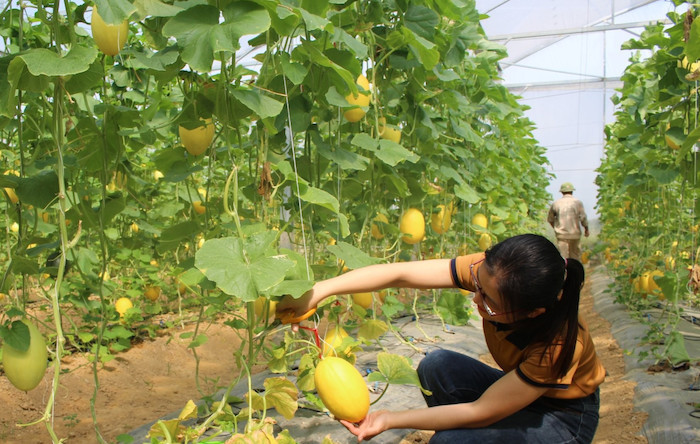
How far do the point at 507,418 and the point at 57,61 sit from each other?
1.28m

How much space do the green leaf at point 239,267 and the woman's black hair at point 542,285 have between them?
20.4 inches

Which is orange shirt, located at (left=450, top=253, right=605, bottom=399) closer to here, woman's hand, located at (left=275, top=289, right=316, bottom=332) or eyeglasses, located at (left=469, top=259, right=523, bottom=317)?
eyeglasses, located at (left=469, top=259, right=523, bottom=317)

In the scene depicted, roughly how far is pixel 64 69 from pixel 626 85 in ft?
12.0

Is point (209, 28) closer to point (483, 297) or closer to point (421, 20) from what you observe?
point (483, 297)

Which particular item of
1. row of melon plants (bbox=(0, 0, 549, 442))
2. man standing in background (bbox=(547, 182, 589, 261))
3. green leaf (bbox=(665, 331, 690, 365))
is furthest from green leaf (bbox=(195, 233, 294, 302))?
man standing in background (bbox=(547, 182, 589, 261))

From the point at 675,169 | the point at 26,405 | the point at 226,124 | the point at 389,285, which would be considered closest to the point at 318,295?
the point at 389,285

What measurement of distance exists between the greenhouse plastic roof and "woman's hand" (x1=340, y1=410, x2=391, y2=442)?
7.03 meters

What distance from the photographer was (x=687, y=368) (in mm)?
2709

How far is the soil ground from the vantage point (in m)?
2.27

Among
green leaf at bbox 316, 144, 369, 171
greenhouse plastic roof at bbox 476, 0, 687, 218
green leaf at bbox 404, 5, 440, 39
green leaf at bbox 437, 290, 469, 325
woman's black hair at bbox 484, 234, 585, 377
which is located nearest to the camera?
woman's black hair at bbox 484, 234, 585, 377

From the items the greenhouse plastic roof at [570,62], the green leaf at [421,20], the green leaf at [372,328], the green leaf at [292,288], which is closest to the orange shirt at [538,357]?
the green leaf at [372,328]

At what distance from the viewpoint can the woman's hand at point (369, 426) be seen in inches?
50.6

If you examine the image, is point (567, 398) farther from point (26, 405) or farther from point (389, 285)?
point (26, 405)

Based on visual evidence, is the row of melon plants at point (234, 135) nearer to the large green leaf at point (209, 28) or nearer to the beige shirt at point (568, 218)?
the large green leaf at point (209, 28)
